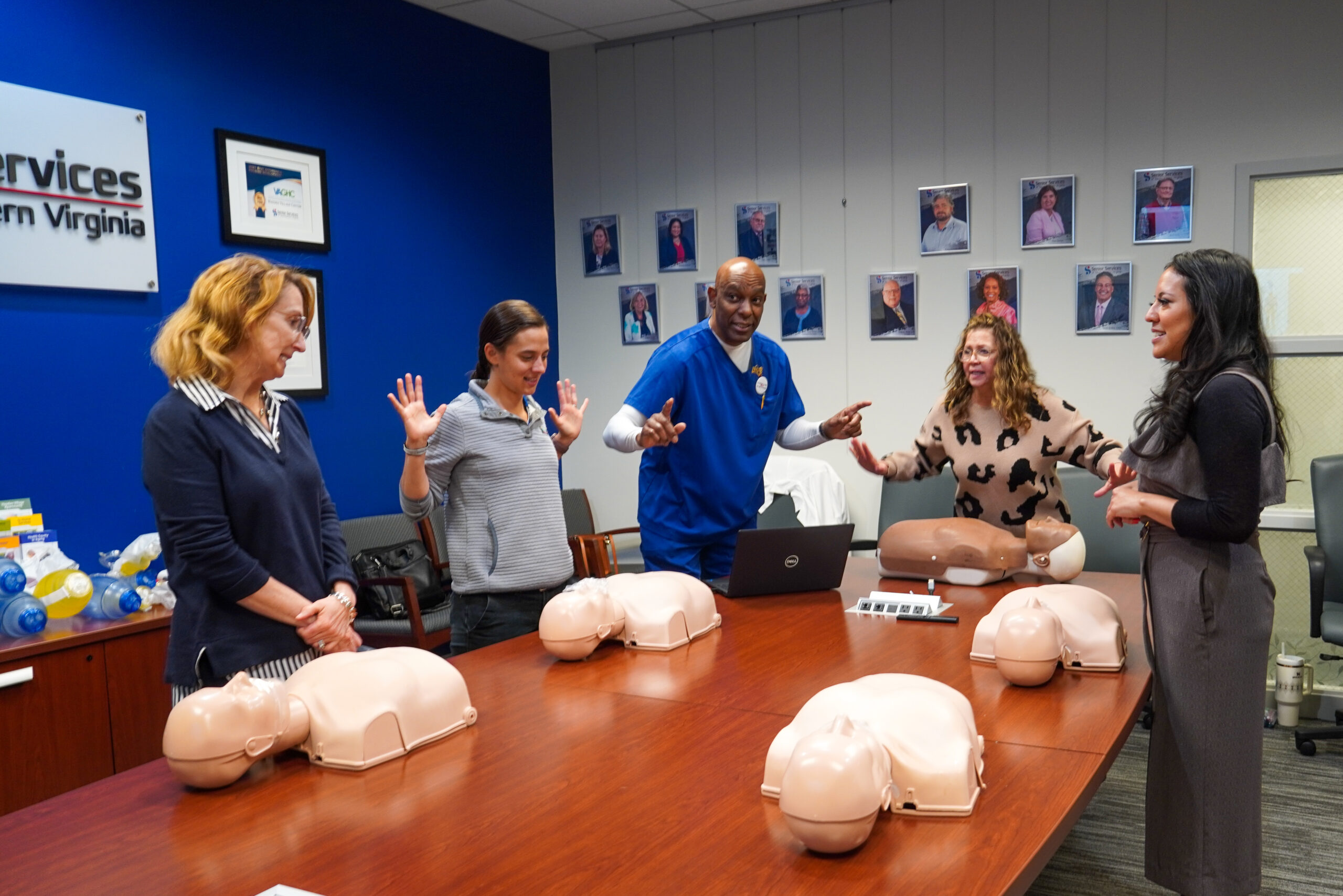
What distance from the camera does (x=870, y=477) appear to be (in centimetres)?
523

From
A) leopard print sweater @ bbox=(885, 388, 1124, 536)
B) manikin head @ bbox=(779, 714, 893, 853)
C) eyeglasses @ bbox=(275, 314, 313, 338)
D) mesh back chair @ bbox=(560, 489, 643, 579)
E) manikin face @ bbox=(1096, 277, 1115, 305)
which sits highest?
manikin face @ bbox=(1096, 277, 1115, 305)

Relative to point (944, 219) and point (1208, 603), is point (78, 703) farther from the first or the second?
point (944, 219)

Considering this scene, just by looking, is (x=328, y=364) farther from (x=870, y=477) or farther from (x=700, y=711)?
(x=700, y=711)

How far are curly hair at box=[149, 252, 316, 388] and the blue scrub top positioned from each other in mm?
1295

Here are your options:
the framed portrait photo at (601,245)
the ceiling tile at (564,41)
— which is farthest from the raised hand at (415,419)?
the ceiling tile at (564,41)

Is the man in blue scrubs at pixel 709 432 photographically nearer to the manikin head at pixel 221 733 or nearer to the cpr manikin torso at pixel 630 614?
the cpr manikin torso at pixel 630 614

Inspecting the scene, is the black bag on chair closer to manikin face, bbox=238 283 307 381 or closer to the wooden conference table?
manikin face, bbox=238 283 307 381

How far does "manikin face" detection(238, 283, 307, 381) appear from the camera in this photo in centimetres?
201

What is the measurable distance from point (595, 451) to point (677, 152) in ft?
5.68

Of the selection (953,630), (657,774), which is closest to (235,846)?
(657,774)

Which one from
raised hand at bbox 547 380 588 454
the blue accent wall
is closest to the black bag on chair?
the blue accent wall

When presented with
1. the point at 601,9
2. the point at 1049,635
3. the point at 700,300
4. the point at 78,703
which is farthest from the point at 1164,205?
the point at 78,703

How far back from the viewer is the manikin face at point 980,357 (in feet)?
10.5

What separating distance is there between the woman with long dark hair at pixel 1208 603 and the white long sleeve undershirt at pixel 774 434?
4.04ft
